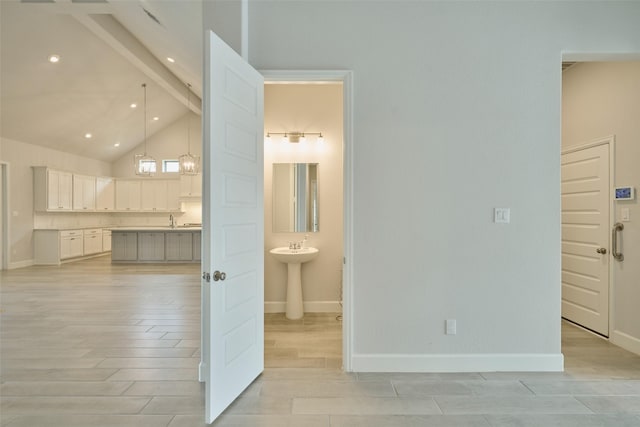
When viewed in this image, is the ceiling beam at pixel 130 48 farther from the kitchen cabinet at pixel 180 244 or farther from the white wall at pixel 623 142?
the white wall at pixel 623 142

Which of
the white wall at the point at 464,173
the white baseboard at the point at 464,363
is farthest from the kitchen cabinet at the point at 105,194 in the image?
the white baseboard at the point at 464,363

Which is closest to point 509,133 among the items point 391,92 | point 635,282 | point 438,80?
point 438,80

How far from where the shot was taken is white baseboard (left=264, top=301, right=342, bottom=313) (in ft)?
14.6

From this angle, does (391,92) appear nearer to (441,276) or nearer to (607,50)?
(441,276)

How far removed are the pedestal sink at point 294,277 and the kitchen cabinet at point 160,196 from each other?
8058 millimetres

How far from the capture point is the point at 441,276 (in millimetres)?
2807

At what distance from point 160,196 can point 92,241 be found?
2314 mm

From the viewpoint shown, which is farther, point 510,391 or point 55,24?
point 55,24

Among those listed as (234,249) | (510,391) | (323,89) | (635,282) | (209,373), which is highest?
(323,89)

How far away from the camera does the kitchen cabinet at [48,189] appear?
27.9 feet

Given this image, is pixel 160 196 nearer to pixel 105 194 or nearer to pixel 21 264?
pixel 105 194

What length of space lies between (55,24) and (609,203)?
8.02 meters

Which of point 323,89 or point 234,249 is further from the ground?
point 323,89

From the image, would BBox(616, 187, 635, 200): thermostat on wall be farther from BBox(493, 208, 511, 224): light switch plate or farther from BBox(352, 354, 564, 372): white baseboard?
BBox(352, 354, 564, 372): white baseboard
